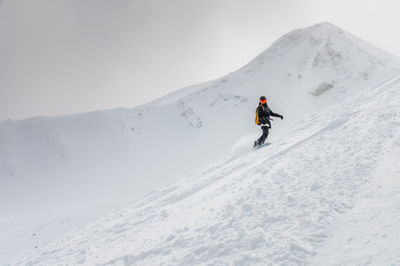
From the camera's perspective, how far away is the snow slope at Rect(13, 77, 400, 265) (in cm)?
324

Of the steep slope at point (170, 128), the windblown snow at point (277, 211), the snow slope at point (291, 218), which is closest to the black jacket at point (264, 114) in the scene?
the windblown snow at point (277, 211)

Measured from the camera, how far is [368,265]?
2.67m

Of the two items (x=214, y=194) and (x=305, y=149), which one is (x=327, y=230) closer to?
(x=214, y=194)

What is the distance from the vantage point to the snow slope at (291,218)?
10.6ft

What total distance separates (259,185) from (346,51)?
49.4 metres

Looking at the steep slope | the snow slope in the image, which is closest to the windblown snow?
the snow slope

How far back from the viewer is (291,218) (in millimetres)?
4035

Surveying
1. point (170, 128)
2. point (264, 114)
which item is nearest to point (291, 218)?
point (264, 114)

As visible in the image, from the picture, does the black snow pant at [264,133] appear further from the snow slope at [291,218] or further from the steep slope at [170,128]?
the steep slope at [170,128]

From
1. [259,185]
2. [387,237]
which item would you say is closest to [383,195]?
[387,237]

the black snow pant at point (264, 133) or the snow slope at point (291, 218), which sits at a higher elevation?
the black snow pant at point (264, 133)

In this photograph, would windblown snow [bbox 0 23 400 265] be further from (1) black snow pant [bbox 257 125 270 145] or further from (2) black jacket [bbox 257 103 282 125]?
(2) black jacket [bbox 257 103 282 125]

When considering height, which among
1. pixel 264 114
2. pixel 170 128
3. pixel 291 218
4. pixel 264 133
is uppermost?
pixel 170 128

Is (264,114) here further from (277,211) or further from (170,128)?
(170,128)
